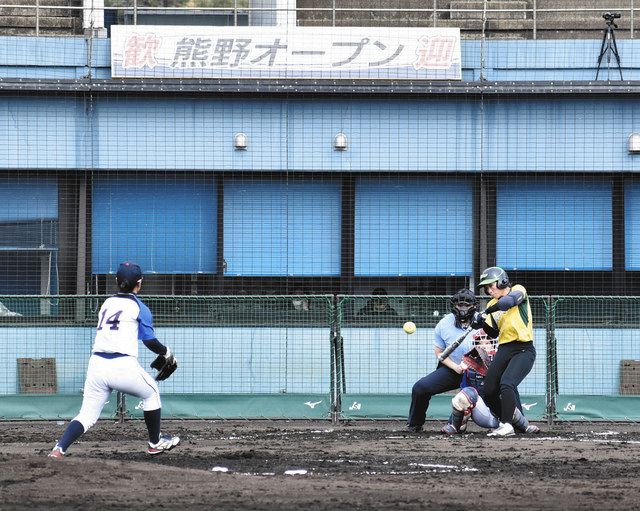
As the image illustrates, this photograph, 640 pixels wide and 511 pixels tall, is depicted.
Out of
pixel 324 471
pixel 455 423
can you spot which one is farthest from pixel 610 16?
pixel 324 471

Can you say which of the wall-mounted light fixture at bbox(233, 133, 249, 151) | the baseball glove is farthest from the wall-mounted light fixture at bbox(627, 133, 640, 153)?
the baseball glove

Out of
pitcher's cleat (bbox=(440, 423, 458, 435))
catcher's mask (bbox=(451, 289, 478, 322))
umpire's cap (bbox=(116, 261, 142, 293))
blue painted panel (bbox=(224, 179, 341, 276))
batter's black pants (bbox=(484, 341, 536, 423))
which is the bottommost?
pitcher's cleat (bbox=(440, 423, 458, 435))

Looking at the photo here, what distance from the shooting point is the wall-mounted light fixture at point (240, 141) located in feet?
67.9

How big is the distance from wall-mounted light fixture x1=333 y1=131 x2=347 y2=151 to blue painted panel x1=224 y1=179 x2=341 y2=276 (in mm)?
A: 708

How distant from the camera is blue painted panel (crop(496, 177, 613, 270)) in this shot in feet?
68.6

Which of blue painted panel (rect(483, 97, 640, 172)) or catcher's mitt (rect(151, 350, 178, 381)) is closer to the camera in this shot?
catcher's mitt (rect(151, 350, 178, 381))

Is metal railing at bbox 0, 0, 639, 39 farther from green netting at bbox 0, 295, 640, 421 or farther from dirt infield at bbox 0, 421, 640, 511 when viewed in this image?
dirt infield at bbox 0, 421, 640, 511

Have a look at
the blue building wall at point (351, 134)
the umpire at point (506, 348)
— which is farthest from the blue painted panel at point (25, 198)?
the umpire at point (506, 348)

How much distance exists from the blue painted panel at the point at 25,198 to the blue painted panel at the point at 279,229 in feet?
9.44

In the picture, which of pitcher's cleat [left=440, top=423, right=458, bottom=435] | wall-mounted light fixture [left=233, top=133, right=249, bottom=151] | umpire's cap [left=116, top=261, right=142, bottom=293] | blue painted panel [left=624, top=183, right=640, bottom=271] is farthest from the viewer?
blue painted panel [left=624, top=183, right=640, bottom=271]

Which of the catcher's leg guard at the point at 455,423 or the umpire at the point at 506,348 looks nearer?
the umpire at the point at 506,348

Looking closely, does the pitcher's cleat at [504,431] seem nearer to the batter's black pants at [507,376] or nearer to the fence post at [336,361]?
the batter's black pants at [507,376]

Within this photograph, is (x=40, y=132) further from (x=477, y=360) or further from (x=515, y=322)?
(x=515, y=322)

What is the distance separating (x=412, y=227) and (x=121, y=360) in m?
9.56
